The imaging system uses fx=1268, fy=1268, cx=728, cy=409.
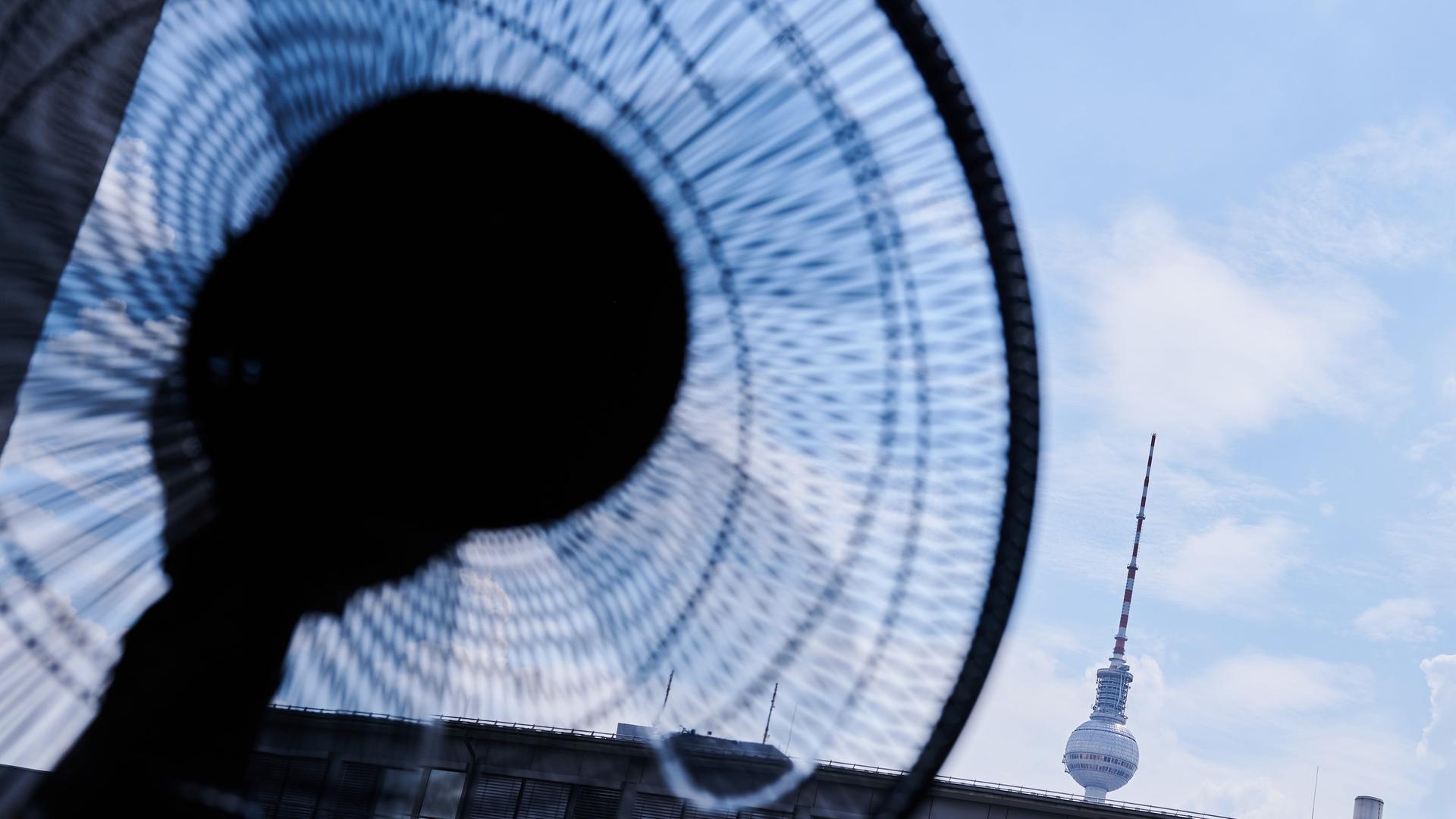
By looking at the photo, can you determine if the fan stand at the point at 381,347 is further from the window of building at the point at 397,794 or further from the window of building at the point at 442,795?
the window of building at the point at 442,795

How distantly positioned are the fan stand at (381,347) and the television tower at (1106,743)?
267ft

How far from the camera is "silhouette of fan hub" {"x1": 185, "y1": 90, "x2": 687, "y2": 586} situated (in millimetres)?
1877

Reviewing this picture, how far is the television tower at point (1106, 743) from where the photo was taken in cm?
8144

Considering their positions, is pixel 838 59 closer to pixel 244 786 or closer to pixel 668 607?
pixel 668 607

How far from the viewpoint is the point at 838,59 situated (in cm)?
182

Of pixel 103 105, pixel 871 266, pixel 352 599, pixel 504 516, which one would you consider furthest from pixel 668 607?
pixel 103 105

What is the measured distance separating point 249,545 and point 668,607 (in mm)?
653

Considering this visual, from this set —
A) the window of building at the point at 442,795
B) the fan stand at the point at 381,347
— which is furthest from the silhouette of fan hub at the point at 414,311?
the window of building at the point at 442,795

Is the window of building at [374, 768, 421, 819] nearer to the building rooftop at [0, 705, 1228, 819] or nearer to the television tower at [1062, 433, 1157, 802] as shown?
the building rooftop at [0, 705, 1228, 819]

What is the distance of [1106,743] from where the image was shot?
8169 cm

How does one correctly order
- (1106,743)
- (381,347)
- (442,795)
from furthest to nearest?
(1106,743)
(442,795)
(381,347)

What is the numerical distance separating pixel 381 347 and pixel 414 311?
0.07 meters

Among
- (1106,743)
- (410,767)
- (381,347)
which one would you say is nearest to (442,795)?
(410,767)

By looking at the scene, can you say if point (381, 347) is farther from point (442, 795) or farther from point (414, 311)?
point (442, 795)
